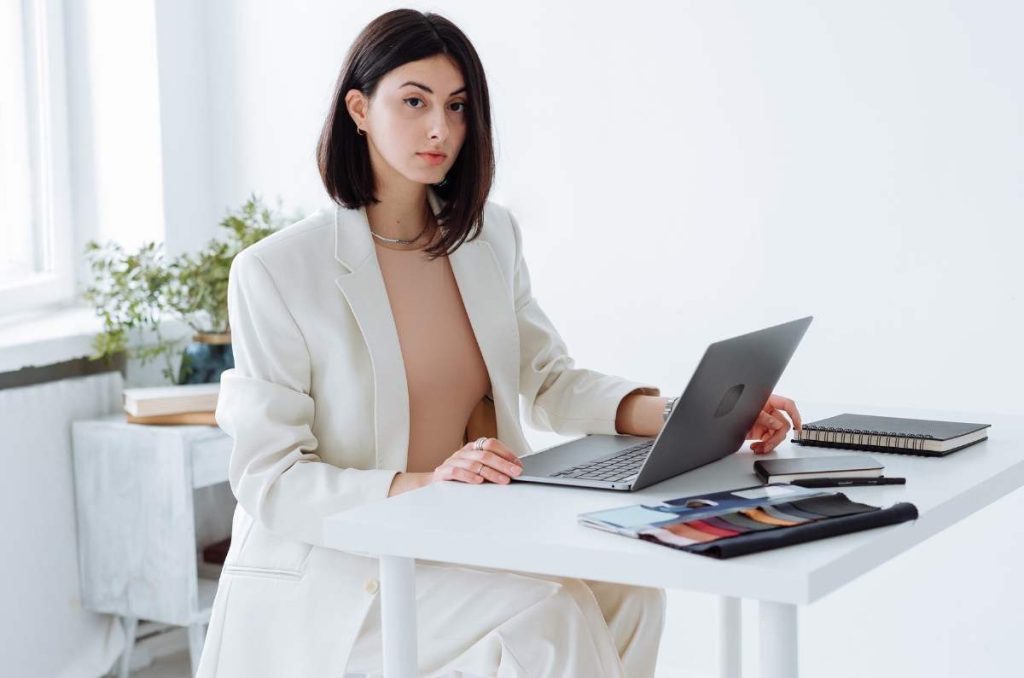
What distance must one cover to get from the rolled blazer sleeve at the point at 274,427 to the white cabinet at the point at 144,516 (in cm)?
94

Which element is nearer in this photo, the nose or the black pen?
the black pen

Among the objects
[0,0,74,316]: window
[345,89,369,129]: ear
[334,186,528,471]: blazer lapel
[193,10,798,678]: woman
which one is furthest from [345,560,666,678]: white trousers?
[0,0,74,316]: window

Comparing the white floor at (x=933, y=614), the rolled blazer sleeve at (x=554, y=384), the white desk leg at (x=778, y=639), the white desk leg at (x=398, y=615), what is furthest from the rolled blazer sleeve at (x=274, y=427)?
the white floor at (x=933, y=614)

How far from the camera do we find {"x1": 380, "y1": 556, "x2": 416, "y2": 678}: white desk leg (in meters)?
1.29

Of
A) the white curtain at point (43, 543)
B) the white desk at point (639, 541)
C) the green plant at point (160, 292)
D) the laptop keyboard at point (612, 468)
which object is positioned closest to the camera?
the white desk at point (639, 541)

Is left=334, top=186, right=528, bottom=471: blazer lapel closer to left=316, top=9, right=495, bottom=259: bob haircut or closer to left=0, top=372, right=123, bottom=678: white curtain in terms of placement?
left=316, top=9, right=495, bottom=259: bob haircut

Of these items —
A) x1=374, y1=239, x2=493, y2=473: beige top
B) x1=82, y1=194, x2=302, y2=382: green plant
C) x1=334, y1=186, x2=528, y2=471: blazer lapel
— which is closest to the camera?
x1=334, y1=186, x2=528, y2=471: blazer lapel

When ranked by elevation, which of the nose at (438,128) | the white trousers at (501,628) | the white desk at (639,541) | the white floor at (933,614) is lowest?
the white floor at (933,614)

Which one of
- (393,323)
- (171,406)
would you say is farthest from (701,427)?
(171,406)

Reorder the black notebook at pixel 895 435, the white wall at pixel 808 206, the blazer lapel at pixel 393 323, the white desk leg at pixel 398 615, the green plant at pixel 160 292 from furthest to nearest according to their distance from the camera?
the green plant at pixel 160 292
the white wall at pixel 808 206
the blazer lapel at pixel 393 323
the black notebook at pixel 895 435
the white desk leg at pixel 398 615

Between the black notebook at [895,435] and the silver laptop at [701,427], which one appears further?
the black notebook at [895,435]

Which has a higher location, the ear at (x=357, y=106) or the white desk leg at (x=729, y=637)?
the ear at (x=357, y=106)

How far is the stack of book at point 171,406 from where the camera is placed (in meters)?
2.62

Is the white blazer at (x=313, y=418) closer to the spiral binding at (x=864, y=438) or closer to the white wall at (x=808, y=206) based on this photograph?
the spiral binding at (x=864, y=438)
